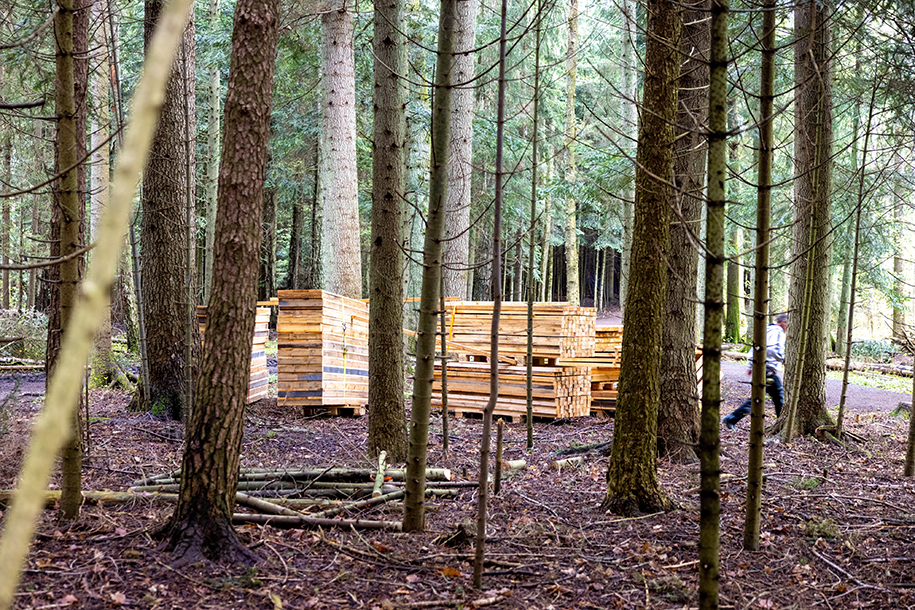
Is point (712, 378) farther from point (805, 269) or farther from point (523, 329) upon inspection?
point (523, 329)

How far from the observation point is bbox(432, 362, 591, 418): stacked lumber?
425 inches

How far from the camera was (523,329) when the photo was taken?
1090 cm

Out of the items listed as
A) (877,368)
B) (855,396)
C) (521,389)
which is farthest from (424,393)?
(877,368)

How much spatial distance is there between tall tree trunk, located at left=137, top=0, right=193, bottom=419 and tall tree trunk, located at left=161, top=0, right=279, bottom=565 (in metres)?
4.48

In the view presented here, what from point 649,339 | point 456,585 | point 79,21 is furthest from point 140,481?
point 649,339

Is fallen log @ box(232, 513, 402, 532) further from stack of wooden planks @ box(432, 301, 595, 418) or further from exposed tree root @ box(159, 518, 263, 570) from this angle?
stack of wooden planks @ box(432, 301, 595, 418)

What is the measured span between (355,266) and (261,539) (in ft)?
24.9

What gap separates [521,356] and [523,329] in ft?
1.53

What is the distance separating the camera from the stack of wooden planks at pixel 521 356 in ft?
35.6

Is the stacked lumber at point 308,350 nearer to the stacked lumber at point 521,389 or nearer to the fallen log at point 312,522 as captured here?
the stacked lumber at point 521,389

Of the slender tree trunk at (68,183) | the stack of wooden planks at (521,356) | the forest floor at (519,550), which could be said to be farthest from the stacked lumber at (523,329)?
the slender tree trunk at (68,183)

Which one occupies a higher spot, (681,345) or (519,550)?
(681,345)

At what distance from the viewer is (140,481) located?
18.9ft

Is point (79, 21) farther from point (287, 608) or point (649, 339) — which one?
point (649, 339)
